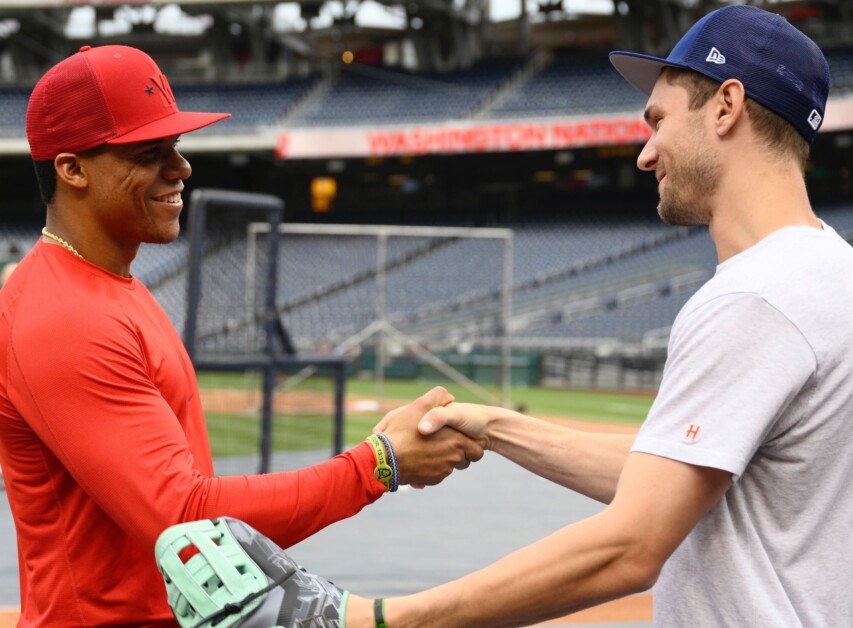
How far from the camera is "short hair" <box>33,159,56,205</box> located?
2.52m

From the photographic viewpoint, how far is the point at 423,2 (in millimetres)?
33562

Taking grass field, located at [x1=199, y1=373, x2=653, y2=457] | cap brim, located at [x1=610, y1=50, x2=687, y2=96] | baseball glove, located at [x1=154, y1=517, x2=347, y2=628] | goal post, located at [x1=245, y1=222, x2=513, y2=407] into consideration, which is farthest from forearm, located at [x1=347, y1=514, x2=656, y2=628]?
goal post, located at [x1=245, y1=222, x2=513, y2=407]

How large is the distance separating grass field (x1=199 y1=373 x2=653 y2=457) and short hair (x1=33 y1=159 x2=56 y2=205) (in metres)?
7.86

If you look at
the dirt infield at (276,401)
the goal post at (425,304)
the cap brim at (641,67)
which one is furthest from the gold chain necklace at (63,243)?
the goal post at (425,304)

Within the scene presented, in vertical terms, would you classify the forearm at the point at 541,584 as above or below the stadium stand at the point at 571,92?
above

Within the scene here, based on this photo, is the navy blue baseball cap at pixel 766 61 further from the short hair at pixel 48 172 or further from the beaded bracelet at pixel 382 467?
the short hair at pixel 48 172

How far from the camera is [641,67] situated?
7.79ft

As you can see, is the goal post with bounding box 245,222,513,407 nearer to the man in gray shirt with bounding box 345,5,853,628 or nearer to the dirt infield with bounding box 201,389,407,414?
the dirt infield with bounding box 201,389,407,414

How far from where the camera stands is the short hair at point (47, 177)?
2.52 m

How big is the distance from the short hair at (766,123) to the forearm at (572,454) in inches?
33.7

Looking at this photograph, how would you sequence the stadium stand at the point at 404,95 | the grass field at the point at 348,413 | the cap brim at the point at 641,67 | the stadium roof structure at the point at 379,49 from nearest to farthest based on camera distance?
the cap brim at the point at 641,67
the grass field at the point at 348,413
the stadium roof structure at the point at 379,49
the stadium stand at the point at 404,95

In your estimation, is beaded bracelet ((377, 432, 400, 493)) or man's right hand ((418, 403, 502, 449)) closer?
beaded bracelet ((377, 432, 400, 493))

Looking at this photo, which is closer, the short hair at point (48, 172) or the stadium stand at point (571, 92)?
the short hair at point (48, 172)

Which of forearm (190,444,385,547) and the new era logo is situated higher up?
the new era logo
